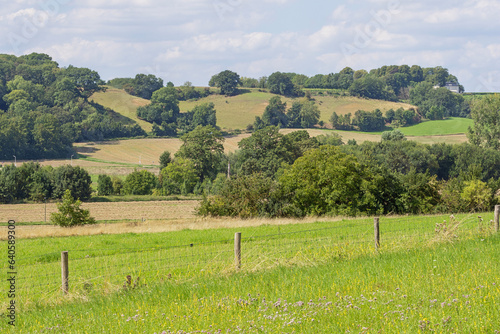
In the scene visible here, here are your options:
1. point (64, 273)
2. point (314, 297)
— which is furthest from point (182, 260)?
point (314, 297)

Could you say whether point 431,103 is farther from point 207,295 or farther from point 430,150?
point 207,295

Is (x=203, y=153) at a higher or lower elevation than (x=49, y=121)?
lower

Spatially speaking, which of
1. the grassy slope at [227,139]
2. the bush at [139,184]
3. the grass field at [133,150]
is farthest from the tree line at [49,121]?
the bush at [139,184]

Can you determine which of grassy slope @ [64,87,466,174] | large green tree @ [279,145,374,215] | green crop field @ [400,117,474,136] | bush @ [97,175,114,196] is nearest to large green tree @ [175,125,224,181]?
bush @ [97,175,114,196]

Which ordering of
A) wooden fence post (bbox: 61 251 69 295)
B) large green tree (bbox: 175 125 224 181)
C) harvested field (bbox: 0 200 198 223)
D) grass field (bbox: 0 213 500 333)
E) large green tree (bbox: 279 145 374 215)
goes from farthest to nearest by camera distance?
large green tree (bbox: 175 125 224 181)
harvested field (bbox: 0 200 198 223)
large green tree (bbox: 279 145 374 215)
wooden fence post (bbox: 61 251 69 295)
grass field (bbox: 0 213 500 333)

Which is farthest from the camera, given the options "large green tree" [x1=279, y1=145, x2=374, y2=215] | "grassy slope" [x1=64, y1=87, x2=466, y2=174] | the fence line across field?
"grassy slope" [x1=64, y1=87, x2=466, y2=174]

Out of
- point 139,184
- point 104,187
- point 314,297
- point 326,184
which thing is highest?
point 326,184

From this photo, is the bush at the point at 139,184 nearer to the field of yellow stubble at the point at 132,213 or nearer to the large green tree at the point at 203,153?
the large green tree at the point at 203,153

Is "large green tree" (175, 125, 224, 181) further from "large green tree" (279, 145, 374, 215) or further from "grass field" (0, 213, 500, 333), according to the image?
"grass field" (0, 213, 500, 333)

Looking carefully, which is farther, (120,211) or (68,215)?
(120,211)

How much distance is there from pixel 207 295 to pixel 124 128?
163389 millimetres

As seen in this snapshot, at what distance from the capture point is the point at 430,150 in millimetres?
102875

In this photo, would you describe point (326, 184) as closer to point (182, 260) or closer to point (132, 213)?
point (132, 213)

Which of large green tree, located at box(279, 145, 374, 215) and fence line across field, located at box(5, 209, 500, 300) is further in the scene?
large green tree, located at box(279, 145, 374, 215)
